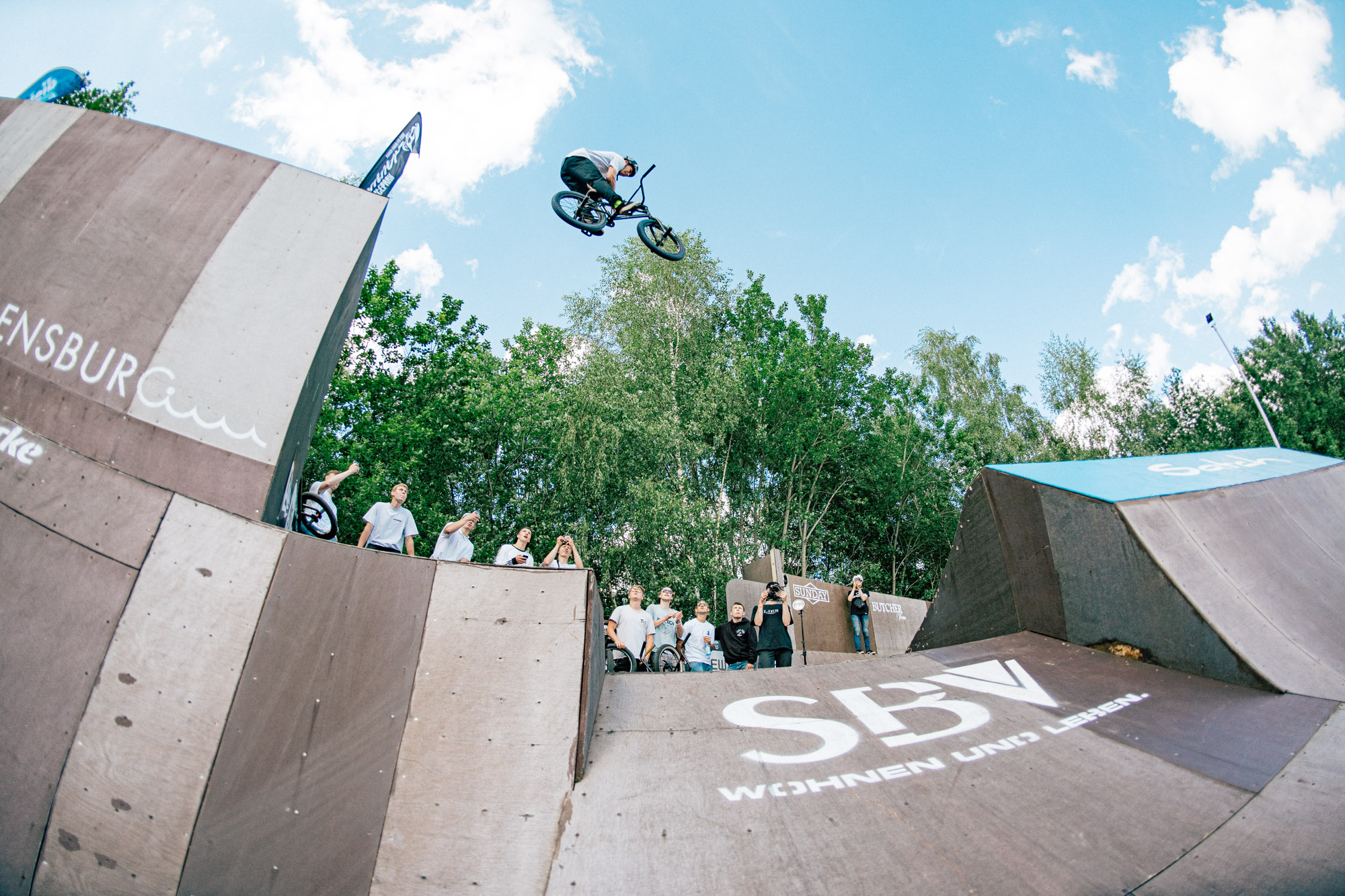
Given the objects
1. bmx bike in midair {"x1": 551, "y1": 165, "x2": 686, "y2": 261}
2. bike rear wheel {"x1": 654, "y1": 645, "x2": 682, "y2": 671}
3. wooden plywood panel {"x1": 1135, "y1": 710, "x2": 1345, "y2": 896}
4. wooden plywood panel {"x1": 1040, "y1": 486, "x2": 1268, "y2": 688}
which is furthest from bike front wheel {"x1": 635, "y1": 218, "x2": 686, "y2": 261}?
wooden plywood panel {"x1": 1135, "y1": 710, "x2": 1345, "y2": 896}

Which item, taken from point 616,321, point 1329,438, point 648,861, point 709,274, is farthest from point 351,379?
point 1329,438

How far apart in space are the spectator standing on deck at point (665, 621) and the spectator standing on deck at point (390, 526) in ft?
10.0

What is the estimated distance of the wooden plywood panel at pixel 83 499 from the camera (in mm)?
3941

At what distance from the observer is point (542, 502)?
20.6 metres

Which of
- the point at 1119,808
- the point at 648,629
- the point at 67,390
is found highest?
the point at 67,390

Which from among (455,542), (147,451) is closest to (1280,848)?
(455,542)

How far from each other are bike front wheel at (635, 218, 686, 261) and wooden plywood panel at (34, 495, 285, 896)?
8.80 meters

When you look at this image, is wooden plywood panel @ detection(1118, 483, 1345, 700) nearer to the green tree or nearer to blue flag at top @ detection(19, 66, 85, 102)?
blue flag at top @ detection(19, 66, 85, 102)

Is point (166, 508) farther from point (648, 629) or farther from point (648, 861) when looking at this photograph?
point (648, 629)

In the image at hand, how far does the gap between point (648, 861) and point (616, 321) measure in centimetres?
2479

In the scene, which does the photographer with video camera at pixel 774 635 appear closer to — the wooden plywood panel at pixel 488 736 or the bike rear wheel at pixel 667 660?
the bike rear wheel at pixel 667 660

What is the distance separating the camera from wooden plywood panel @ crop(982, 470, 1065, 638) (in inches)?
240

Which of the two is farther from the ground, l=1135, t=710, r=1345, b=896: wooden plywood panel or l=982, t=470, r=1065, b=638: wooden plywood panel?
l=982, t=470, r=1065, b=638: wooden plywood panel

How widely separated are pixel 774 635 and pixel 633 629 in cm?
177
